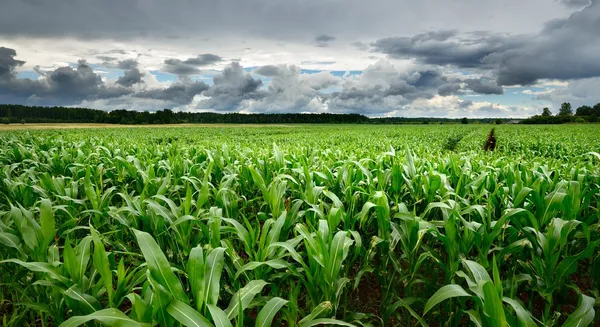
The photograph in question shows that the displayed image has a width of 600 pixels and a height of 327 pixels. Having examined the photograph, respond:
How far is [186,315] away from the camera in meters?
1.33

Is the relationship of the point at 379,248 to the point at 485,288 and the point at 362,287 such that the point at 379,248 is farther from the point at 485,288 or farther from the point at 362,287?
the point at 485,288

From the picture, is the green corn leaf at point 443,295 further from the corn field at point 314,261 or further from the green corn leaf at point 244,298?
the green corn leaf at point 244,298

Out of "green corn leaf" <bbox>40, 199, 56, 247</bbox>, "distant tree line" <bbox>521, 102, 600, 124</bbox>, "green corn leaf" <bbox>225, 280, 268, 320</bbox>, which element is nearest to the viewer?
"green corn leaf" <bbox>225, 280, 268, 320</bbox>

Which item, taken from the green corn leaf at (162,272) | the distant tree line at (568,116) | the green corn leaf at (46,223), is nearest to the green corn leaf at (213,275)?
the green corn leaf at (162,272)

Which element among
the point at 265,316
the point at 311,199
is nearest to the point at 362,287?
the point at 311,199

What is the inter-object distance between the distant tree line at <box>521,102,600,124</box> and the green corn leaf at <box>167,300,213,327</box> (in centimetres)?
10616

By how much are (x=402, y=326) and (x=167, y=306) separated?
2.04 meters

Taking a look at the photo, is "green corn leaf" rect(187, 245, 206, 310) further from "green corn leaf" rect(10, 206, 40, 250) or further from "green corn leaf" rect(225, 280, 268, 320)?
"green corn leaf" rect(10, 206, 40, 250)

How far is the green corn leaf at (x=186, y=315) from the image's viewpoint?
51.9 inches

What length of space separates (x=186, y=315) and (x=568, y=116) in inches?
4605

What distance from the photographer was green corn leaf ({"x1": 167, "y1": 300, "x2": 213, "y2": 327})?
4.33 ft

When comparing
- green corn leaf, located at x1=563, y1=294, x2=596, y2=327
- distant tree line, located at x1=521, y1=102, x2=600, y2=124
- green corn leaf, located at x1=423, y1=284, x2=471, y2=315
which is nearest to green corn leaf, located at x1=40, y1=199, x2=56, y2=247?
green corn leaf, located at x1=423, y1=284, x2=471, y2=315

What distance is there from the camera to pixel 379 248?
9.67 feet

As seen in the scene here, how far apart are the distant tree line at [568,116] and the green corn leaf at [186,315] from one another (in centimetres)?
10616
